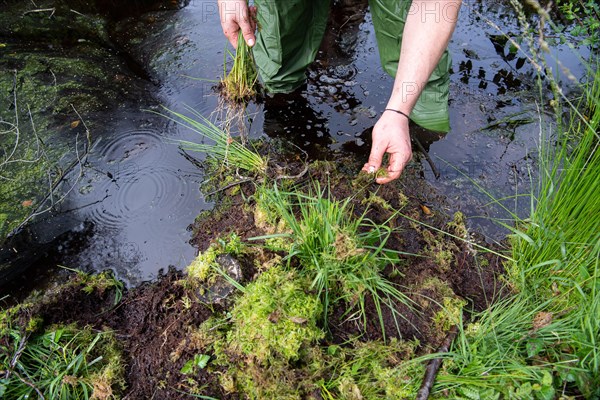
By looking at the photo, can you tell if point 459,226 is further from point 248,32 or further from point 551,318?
point 248,32

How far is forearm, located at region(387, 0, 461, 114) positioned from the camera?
1811 millimetres

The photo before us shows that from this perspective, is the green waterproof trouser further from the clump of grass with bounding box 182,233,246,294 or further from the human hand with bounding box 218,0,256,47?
the clump of grass with bounding box 182,233,246,294

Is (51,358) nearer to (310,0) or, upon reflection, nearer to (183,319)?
(183,319)

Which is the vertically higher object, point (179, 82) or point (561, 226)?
point (561, 226)

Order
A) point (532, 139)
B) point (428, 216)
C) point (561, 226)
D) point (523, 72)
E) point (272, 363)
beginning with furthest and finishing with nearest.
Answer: point (523, 72) → point (532, 139) → point (428, 216) → point (561, 226) → point (272, 363)

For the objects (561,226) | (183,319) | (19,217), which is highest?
(561,226)

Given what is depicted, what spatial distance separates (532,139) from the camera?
2.73m

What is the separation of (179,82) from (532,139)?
269cm

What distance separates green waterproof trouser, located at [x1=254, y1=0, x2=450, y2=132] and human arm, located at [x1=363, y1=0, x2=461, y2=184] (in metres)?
0.80

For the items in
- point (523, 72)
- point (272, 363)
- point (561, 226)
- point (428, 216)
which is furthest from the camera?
point (523, 72)

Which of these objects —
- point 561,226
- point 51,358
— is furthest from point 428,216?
point 51,358

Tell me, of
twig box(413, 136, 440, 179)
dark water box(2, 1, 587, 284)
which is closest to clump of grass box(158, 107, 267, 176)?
dark water box(2, 1, 587, 284)

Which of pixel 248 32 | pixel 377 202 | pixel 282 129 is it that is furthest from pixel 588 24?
pixel 248 32

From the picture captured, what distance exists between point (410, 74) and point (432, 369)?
1274 mm
